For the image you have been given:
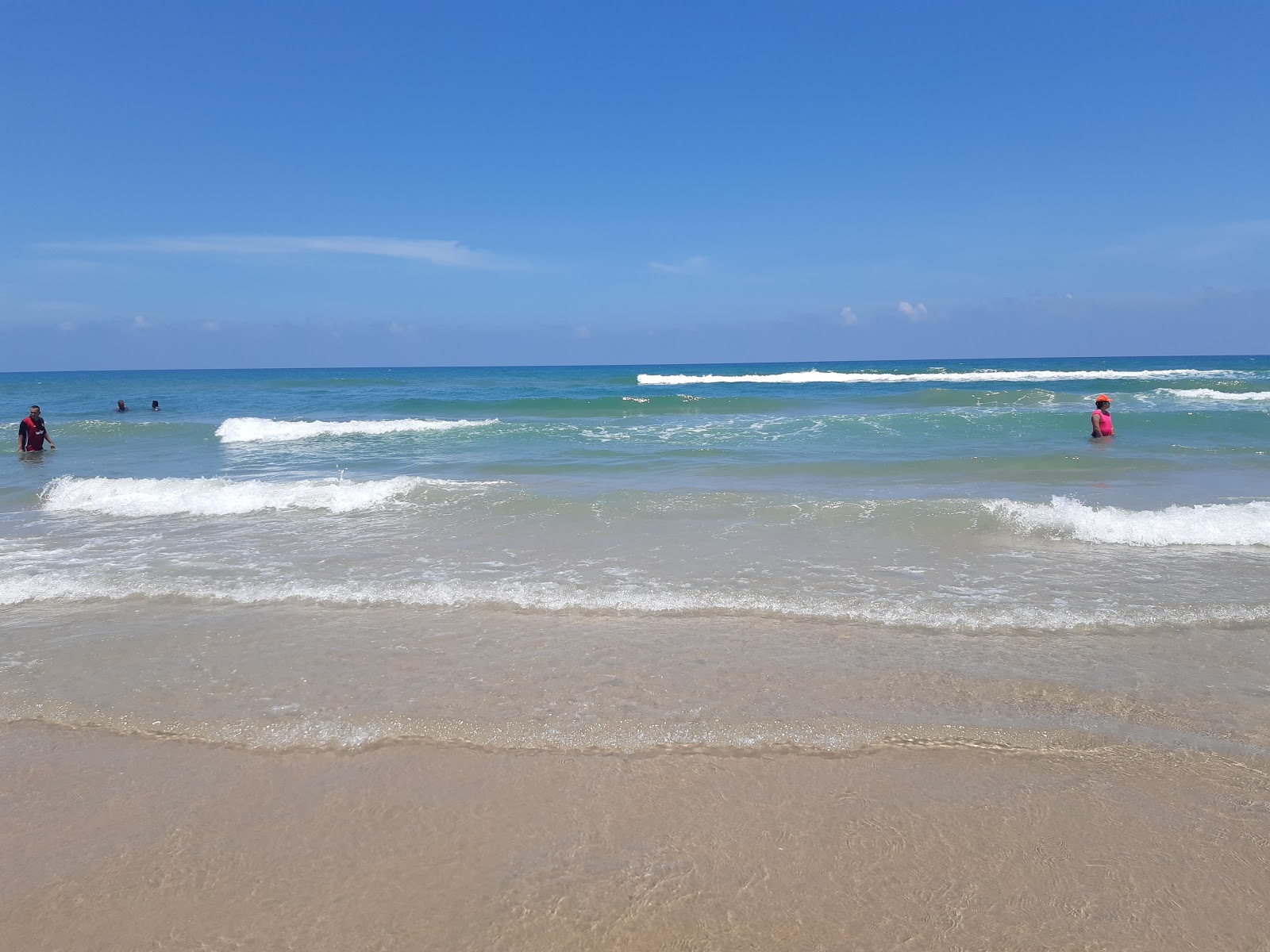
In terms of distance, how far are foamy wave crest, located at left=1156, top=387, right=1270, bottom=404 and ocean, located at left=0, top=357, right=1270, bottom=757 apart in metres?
19.6

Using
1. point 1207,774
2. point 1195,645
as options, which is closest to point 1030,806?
point 1207,774

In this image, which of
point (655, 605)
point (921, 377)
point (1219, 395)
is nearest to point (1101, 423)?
point (655, 605)

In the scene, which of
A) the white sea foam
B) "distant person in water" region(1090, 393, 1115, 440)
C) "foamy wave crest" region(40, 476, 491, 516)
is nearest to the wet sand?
the white sea foam

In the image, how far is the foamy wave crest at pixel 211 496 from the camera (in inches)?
376

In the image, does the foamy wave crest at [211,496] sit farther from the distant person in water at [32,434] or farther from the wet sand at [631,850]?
the distant person in water at [32,434]

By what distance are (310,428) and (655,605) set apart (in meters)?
20.6

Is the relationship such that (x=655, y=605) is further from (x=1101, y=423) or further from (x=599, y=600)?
(x=1101, y=423)

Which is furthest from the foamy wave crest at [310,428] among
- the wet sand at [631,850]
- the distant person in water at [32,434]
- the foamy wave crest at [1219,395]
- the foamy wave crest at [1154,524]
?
the foamy wave crest at [1219,395]

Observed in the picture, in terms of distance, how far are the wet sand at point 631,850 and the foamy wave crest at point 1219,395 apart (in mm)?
31922

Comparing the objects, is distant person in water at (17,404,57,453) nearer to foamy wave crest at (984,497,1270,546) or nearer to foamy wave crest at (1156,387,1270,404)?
foamy wave crest at (984,497,1270,546)

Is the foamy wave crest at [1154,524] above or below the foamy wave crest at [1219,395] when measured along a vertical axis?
below

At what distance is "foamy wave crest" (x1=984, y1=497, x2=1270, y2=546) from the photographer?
7.16 m

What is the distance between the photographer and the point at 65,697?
4.15 m

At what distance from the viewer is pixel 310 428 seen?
75.8ft
